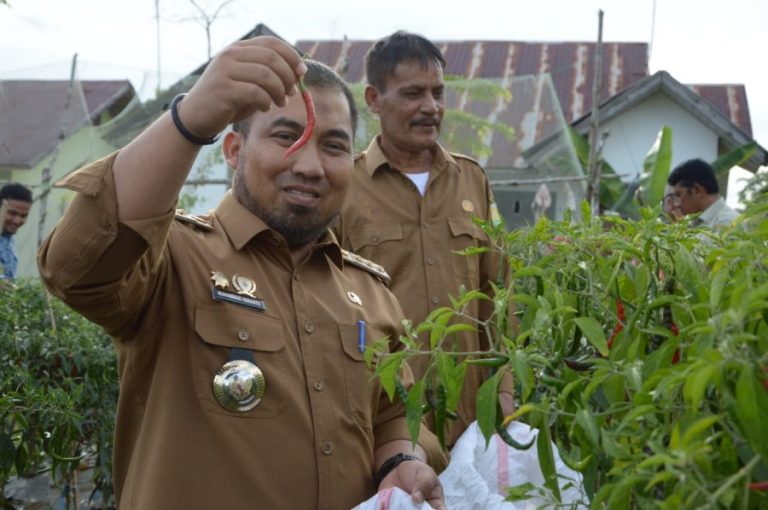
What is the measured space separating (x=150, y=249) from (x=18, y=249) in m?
9.26

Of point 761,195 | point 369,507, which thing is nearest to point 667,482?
point 761,195

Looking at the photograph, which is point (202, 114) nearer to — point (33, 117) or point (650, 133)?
point (33, 117)

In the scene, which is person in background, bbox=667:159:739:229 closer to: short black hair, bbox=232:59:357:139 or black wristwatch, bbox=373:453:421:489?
short black hair, bbox=232:59:357:139

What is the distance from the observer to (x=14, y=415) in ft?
12.7

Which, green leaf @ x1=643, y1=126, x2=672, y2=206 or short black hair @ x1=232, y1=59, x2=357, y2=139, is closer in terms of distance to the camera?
short black hair @ x1=232, y1=59, x2=357, y2=139

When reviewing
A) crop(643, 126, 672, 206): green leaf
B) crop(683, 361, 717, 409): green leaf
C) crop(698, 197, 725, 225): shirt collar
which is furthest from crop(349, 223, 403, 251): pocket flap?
crop(643, 126, 672, 206): green leaf

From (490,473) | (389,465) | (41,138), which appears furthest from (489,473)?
(41,138)

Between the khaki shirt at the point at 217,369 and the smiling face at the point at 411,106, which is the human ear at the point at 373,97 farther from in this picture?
the khaki shirt at the point at 217,369

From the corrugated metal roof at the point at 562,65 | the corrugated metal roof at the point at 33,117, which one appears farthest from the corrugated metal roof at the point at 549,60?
the corrugated metal roof at the point at 33,117

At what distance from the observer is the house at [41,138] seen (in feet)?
37.5

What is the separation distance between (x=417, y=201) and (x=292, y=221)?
170cm

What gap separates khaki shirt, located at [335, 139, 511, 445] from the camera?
4.17 metres

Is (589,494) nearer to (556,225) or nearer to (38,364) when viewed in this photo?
(556,225)

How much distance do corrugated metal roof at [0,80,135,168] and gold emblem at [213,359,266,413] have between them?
9679 millimetres
